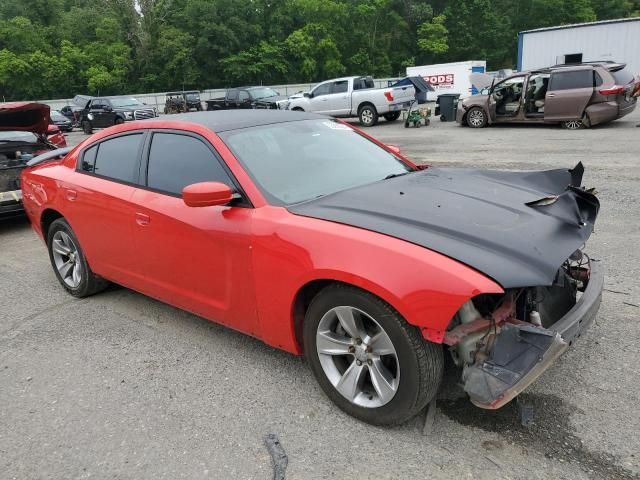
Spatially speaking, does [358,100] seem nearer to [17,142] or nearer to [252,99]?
[252,99]

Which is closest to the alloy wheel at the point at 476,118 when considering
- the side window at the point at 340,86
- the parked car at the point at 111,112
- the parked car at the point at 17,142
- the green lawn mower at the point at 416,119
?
the green lawn mower at the point at 416,119

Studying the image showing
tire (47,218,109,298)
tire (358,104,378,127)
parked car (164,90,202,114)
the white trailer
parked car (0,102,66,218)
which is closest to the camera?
tire (47,218,109,298)

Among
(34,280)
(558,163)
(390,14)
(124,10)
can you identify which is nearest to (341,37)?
(390,14)

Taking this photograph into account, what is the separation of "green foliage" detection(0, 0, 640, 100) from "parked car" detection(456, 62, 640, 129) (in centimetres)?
4058

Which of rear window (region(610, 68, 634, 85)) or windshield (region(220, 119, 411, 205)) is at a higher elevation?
rear window (region(610, 68, 634, 85))

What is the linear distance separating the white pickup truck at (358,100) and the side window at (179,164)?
645 inches

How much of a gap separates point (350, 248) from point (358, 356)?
1.89ft

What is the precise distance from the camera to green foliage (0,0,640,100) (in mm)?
49656

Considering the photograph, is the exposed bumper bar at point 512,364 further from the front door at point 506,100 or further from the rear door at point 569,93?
the front door at point 506,100

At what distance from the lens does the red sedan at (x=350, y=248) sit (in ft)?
7.64

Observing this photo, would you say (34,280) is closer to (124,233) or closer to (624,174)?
(124,233)

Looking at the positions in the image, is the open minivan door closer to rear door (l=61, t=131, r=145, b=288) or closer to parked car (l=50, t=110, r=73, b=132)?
rear door (l=61, t=131, r=145, b=288)

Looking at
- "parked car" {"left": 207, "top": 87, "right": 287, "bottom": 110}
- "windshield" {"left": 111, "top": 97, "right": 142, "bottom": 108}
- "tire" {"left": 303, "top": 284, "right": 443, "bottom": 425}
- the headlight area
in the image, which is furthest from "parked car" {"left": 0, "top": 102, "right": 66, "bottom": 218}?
"windshield" {"left": 111, "top": 97, "right": 142, "bottom": 108}

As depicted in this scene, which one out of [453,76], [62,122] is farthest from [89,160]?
[62,122]
